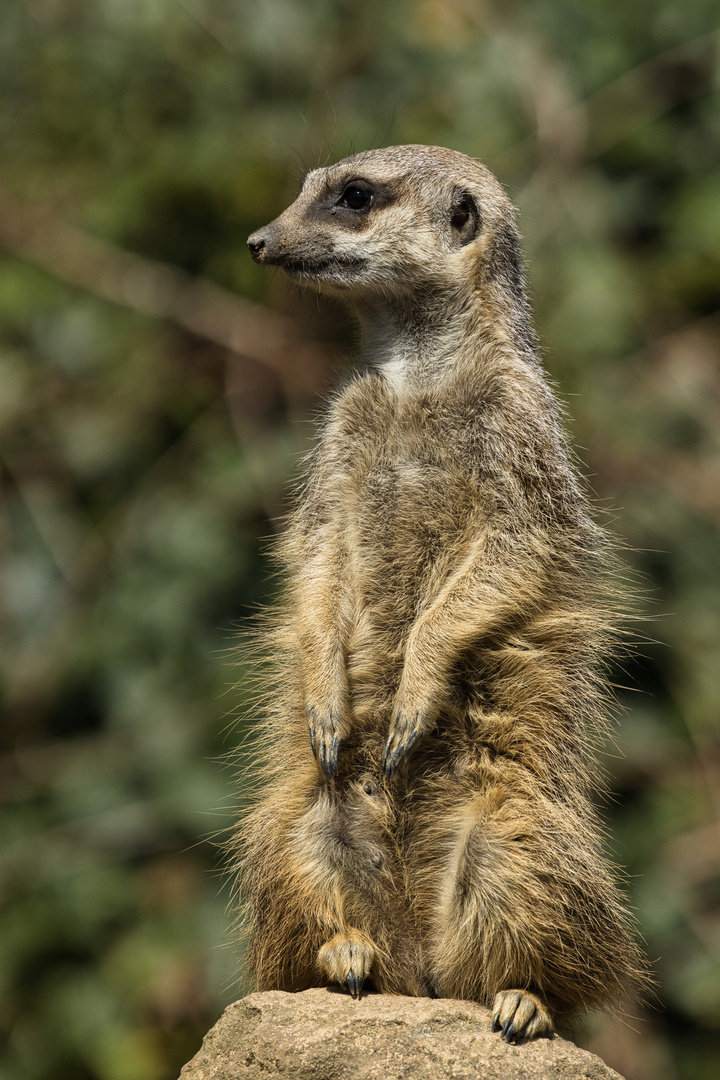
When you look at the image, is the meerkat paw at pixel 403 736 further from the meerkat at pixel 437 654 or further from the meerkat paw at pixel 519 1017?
the meerkat paw at pixel 519 1017

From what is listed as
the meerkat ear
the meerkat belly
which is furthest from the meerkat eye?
the meerkat belly

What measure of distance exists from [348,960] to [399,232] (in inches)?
64.3

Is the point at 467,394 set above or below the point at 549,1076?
above

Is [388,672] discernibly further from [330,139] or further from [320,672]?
[330,139]

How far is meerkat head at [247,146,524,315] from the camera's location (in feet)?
8.68

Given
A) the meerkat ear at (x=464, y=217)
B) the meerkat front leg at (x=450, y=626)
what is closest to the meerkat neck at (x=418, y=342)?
the meerkat ear at (x=464, y=217)

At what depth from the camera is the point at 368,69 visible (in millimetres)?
4836

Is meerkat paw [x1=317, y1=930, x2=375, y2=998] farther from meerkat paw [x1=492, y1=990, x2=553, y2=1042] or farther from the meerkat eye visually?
the meerkat eye

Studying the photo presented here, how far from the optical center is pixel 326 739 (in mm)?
2445

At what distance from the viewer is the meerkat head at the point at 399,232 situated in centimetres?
265

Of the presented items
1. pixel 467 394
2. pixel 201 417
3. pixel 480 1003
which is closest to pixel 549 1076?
pixel 480 1003

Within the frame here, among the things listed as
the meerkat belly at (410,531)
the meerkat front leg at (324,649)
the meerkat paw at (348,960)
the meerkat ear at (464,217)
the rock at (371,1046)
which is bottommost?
the rock at (371,1046)

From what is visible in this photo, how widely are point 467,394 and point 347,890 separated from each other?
1.12m

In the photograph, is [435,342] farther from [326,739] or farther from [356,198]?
[326,739]
